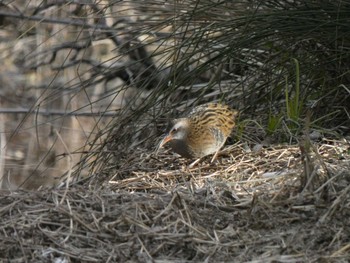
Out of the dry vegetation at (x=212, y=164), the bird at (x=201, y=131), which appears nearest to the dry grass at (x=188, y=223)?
the dry vegetation at (x=212, y=164)

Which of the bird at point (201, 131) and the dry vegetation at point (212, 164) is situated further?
the bird at point (201, 131)

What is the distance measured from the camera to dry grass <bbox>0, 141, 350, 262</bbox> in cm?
346

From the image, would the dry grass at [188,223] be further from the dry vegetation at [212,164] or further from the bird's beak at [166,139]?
the bird's beak at [166,139]

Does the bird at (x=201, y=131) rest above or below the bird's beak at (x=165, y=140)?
below

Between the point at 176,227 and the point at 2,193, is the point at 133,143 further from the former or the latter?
the point at 176,227

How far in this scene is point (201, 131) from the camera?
17.6 ft

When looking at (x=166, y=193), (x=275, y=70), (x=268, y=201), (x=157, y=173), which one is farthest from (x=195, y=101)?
(x=268, y=201)

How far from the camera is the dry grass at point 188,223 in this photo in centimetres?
346

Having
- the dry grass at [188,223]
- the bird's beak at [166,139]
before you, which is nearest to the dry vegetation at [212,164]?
the dry grass at [188,223]

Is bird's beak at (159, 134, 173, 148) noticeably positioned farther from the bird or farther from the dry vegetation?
the dry vegetation

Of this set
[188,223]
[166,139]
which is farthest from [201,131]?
[188,223]

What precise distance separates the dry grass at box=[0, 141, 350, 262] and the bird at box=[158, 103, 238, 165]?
85 centimetres

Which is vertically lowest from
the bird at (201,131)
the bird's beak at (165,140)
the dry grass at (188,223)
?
the bird at (201,131)

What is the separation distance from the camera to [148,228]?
3615mm
